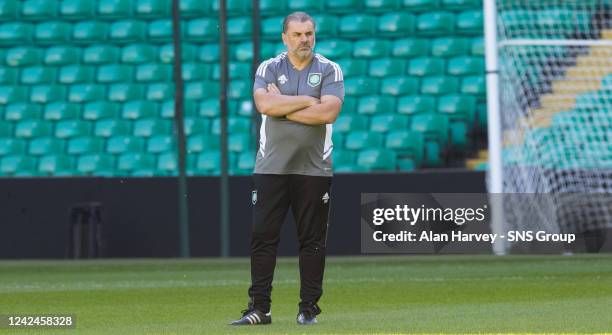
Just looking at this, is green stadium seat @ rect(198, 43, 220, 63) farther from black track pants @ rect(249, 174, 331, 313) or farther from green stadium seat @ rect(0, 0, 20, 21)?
black track pants @ rect(249, 174, 331, 313)

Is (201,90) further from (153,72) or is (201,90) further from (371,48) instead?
(371,48)

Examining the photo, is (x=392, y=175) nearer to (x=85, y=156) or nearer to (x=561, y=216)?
(x=561, y=216)

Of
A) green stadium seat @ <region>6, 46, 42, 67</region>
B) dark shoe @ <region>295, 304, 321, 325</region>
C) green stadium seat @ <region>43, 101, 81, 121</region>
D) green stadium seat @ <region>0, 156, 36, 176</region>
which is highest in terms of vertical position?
green stadium seat @ <region>6, 46, 42, 67</region>

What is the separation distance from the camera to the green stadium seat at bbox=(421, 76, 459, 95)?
17.7 metres

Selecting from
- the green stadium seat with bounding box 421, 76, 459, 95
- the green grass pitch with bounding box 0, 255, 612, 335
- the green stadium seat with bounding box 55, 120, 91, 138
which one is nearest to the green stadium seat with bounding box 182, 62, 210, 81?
the green stadium seat with bounding box 55, 120, 91, 138

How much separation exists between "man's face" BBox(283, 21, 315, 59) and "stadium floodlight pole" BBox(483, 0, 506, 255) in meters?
6.59

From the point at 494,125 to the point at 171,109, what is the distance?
19.6 ft

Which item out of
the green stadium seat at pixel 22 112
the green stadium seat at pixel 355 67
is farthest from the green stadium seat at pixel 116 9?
the green stadium seat at pixel 355 67

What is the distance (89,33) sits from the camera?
63.1 ft

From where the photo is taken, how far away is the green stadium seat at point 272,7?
60.7 ft

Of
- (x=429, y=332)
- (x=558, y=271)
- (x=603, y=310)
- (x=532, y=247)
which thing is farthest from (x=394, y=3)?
(x=429, y=332)

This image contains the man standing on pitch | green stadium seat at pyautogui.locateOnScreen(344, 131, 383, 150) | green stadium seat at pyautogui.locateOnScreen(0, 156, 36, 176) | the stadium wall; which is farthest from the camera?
green stadium seat at pyautogui.locateOnScreen(0, 156, 36, 176)

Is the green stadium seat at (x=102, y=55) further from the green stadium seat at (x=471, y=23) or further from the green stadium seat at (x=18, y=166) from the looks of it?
the green stadium seat at (x=471, y=23)

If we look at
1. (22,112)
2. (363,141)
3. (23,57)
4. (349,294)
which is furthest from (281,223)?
(23,57)
